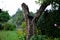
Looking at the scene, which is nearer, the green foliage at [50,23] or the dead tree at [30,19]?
the dead tree at [30,19]

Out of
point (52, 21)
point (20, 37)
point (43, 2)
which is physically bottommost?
point (20, 37)

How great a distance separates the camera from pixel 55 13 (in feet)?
49.0

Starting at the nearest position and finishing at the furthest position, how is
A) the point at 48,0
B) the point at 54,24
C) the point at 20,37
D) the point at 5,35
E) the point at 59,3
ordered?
the point at 5,35 → the point at 48,0 → the point at 20,37 → the point at 59,3 → the point at 54,24

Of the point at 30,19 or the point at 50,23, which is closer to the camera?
the point at 30,19

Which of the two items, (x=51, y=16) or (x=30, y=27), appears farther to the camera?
(x=51, y=16)

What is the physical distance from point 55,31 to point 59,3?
199 centimetres

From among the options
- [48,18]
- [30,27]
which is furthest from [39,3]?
[48,18]

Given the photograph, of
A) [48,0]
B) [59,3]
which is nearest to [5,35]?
[48,0]

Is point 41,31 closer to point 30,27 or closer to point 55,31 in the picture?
point 55,31

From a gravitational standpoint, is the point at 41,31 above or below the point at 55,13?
below

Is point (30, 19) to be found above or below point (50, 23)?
above

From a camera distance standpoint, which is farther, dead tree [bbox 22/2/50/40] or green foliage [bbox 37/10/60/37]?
green foliage [bbox 37/10/60/37]

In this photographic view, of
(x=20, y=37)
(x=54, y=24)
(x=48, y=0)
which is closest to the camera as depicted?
(x=48, y=0)

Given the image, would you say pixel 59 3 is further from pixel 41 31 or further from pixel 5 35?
pixel 5 35
